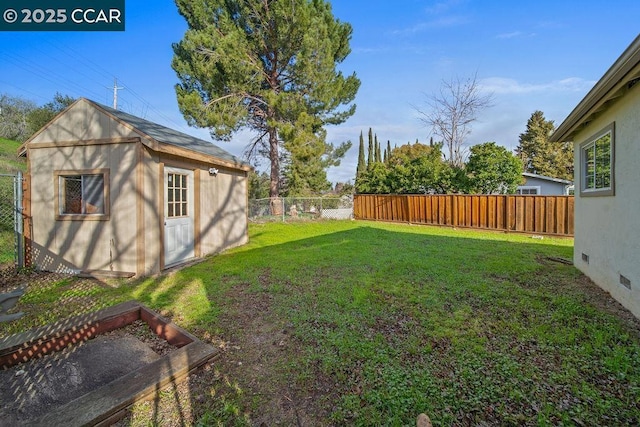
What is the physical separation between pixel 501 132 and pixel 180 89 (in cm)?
2265

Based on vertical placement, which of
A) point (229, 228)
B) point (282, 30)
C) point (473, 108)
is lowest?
point (229, 228)

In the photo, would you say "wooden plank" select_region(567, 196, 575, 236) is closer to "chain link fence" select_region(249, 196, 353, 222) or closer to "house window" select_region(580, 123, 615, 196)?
"house window" select_region(580, 123, 615, 196)

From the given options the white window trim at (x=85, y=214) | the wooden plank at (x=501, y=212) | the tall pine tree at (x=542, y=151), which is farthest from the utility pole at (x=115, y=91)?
the tall pine tree at (x=542, y=151)

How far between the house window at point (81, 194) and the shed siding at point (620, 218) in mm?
7736

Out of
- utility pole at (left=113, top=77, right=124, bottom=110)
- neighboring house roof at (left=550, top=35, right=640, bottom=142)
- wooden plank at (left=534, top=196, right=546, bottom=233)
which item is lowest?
wooden plank at (left=534, top=196, right=546, bottom=233)

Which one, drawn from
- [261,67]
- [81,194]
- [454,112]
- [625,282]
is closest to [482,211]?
[454,112]

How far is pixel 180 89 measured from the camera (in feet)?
45.6

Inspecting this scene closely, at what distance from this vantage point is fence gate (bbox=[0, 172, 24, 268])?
5492 mm

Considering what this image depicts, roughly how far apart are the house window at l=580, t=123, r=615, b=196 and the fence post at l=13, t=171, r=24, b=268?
9.66 meters

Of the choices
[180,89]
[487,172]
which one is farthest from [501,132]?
[180,89]

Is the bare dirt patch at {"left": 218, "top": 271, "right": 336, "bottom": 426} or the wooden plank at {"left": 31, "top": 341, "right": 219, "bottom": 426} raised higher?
the wooden plank at {"left": 31, "top": 341, "right": 219, "bottom": 426}

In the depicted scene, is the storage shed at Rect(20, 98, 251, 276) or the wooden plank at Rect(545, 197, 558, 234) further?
the wooden plank at Rect(545, 197, 558, 234)

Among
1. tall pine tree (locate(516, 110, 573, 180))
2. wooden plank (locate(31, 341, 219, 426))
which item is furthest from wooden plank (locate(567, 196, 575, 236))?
tall pine tree (locate(516, 110, 573, 180))

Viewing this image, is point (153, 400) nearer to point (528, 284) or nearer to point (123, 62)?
point (528, 284)
